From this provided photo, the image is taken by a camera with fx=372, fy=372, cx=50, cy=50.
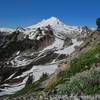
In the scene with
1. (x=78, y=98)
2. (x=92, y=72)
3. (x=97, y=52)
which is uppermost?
(x=97, y=52)

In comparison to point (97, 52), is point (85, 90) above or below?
below

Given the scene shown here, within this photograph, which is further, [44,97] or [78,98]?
[44,97]

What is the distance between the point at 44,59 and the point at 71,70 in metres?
131

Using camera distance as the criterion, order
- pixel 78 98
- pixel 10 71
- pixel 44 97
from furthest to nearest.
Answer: pixel 10 71, pixel 44 97, pixel 78 98

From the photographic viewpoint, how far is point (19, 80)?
10031 centimetres

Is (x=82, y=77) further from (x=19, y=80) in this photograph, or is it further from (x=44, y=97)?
(x=19, y=80)

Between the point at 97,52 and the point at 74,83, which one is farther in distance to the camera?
the point at 97,52

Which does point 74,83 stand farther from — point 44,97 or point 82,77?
point 44,97

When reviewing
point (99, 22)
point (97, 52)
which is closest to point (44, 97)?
point (97, 52)

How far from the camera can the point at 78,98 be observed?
14.2 m

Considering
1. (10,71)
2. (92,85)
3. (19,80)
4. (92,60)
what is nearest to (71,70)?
(92,60)

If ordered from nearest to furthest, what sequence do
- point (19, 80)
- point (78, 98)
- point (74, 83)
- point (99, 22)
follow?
point (78, 98)
point (74, 83)
point (99, 22)
point (19, 80)

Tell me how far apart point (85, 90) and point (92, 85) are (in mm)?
740

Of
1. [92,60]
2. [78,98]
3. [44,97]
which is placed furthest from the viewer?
[92,60]
